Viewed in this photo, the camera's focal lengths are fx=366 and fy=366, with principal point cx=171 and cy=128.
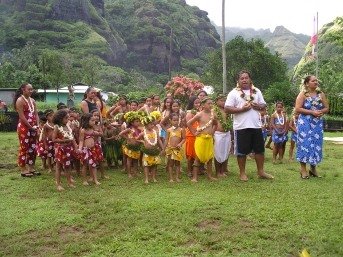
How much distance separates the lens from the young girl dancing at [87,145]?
251 inches

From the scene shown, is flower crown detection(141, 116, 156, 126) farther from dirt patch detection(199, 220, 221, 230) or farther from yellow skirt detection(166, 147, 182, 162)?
dirt patch detection(199, 220, 221, 230)

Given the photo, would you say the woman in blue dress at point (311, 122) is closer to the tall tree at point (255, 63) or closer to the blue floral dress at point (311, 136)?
the blue floral dress at point (311, 136)

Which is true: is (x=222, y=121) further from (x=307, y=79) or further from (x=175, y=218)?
(x=175, y=218)

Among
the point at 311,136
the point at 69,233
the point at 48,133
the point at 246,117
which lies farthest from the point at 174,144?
the point at 69,233

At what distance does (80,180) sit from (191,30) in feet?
330

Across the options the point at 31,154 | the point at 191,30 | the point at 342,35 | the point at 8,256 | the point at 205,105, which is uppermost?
the point at 191,30

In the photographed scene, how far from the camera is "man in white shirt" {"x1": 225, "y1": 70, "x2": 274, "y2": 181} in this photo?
20.5 feet

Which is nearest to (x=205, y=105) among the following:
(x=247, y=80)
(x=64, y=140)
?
(x=247, y=80)

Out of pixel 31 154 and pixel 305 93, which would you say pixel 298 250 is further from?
pixel 31 154

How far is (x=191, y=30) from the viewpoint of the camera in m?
103

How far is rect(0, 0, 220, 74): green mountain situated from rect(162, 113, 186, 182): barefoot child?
6536 centimetres

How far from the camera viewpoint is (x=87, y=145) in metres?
6.47

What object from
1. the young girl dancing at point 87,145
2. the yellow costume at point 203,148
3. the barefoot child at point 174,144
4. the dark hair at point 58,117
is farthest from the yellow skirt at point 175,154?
the dark hair at point 58,117

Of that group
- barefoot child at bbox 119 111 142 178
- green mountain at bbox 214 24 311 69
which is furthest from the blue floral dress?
green mountain at bbox 214 24 311 69
